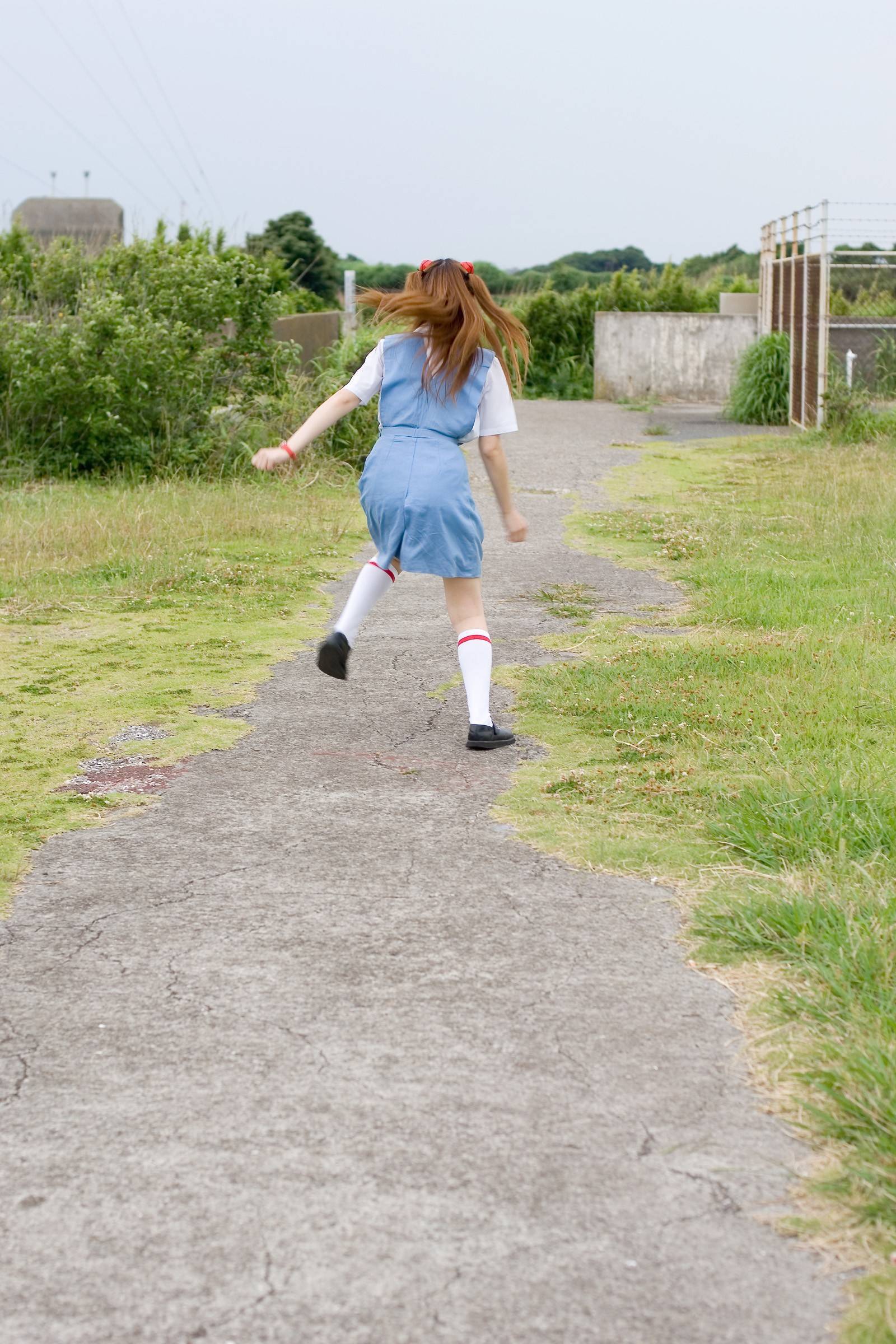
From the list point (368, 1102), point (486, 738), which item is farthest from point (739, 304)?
A: point (368, 1102)

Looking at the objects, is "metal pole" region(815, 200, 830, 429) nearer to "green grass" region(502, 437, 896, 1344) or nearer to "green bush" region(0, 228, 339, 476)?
"green bush" region(0, 228, 339, 476)

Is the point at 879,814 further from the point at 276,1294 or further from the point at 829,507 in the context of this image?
the point at 829,507

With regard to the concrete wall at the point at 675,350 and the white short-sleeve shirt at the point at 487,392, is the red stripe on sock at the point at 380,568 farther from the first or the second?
the concrete wall at the point at 675,350

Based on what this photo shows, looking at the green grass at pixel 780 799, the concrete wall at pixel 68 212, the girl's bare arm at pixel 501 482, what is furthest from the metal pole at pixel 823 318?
the concrete wall at pixel 68 212

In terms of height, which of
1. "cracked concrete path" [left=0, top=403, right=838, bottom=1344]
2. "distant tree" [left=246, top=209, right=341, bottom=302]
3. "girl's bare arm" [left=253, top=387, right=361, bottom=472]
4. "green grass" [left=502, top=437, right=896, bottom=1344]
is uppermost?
"distant tree" [left=246, top=209, right=341, bottom=302]

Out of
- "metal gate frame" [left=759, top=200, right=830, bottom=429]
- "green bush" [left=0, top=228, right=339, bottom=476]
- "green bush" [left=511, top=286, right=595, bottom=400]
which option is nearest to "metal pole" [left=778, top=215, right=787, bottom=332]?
"metal gate frame" [left=759, top=200, right=830, bottom=429]

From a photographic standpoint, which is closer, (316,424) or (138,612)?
(316,424)

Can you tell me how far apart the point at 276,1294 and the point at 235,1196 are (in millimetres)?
267

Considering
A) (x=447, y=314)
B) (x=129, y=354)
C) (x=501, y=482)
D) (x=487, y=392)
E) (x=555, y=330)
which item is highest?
(x=555, y=330)

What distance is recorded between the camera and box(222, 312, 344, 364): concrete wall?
16.2m

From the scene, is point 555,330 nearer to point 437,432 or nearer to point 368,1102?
point 437,432

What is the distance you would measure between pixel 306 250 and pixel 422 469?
39652mm

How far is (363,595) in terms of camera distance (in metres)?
5.30

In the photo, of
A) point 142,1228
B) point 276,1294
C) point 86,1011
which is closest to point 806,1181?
point 276,1294
